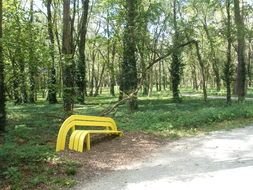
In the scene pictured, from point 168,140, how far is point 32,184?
5.74m

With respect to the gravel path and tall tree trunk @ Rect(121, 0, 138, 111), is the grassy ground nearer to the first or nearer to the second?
the gravel path

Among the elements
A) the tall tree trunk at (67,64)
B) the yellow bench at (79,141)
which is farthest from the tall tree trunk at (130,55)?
the yellow bench at (79,141)

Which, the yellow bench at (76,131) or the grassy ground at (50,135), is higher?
the yellow bench at (76,131)

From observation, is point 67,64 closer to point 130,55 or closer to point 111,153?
point 111,153

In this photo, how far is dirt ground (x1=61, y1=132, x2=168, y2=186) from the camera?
28.0 feet

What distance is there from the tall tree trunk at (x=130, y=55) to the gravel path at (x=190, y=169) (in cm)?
878

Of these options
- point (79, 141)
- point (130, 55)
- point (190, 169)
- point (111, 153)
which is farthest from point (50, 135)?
point (130, 55)

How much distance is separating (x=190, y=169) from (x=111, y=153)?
2.58m

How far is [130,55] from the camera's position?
2078cm

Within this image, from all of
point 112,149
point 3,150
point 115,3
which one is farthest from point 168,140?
point 115,3

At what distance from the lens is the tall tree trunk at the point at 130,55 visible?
19.9 meters

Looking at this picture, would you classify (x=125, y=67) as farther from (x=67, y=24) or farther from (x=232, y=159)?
(x=232, y=159)

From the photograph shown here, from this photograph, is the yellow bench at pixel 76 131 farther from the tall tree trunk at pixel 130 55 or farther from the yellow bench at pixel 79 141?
the tall tree trunk at pixel 130 55

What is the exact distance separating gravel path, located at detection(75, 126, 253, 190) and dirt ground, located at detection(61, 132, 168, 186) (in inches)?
12.0
